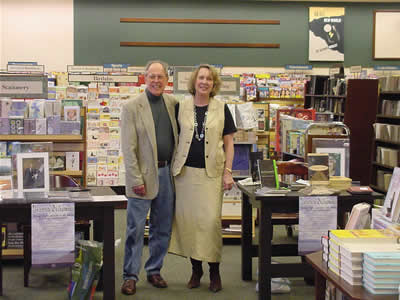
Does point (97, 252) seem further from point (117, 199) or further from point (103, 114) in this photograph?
point (103, 114)

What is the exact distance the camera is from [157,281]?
4324 mm

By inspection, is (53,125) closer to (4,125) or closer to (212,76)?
(4,125)

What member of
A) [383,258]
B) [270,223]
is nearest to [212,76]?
[270,223]

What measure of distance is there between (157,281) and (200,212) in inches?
27.0

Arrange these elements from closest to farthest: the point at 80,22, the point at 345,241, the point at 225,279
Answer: the point at 345,241, the point at 225,279, the point at 80,22

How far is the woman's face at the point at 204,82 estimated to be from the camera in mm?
4070

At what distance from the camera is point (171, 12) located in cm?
1434

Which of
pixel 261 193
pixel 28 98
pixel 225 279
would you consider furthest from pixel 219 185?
pixel 28 98

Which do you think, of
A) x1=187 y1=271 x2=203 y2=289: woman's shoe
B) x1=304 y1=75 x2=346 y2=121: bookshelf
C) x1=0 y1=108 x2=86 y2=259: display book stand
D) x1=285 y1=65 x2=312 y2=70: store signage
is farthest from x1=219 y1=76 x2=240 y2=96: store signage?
x1=285 y1=65 x2=312 y2=70: store signage

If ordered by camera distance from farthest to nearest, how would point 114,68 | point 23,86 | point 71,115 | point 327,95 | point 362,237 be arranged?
point 114,68
point 327,95
point 23,86
point 71,115
point 362,237

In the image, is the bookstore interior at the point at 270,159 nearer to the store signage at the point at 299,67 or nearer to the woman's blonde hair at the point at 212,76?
the woman's blonde hair at the point at 212,76

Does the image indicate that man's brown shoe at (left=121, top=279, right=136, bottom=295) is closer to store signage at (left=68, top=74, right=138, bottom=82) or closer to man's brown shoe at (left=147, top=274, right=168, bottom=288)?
man's brown shoe at (left=147, top=274, right=168, bottom=288)

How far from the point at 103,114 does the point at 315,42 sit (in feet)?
27.9

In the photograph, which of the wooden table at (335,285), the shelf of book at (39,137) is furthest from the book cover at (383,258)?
the shelf of book at (39,137)
